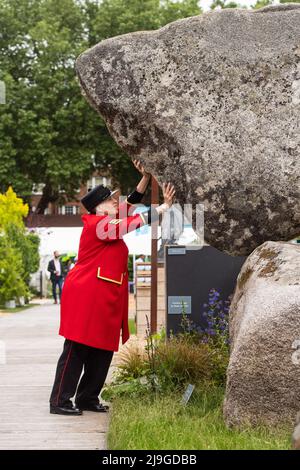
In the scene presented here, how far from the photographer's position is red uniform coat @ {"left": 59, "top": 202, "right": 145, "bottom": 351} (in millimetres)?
7004

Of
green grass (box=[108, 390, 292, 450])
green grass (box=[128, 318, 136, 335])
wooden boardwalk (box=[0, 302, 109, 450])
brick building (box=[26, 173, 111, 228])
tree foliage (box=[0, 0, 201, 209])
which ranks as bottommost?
green grass (box=[128, 318, 136, 335])

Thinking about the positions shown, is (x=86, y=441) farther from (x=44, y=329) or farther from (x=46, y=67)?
(x=46, y=67)

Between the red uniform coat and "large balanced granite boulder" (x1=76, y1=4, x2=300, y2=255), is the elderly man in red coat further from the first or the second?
"large balanced granite boulder" (x1=76, y1=4, x2=300, y2=255)

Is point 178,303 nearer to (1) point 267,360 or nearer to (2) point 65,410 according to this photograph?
(2) point 65,410

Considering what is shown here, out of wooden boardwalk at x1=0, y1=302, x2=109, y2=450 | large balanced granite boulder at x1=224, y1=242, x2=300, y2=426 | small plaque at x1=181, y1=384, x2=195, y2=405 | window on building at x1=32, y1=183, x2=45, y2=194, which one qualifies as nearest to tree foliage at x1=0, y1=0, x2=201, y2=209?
window on building at x1=32, y1=183, x2=45, y2=194

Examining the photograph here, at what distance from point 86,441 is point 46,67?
3130 centimetres

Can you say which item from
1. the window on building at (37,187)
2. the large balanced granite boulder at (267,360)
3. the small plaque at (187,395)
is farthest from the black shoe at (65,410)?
the window on building at (37,187)

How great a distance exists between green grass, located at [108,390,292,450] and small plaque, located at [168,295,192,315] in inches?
101

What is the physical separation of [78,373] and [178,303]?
107 inches

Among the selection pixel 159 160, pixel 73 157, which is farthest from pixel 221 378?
pixel 73 157

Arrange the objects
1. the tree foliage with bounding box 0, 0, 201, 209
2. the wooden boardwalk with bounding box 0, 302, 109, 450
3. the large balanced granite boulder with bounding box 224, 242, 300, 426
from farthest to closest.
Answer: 1. the tree foliage with bounding box 0, 0, 201, 209
2. the wooden boardwalk with bounding box 0, 302, 109, 450
3. the large balanced granite boulder with bounding box 224, 242, 300, 426

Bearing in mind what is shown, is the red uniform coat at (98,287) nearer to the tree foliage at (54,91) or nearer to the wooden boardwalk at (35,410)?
the wooden boardwalk at (35,410)

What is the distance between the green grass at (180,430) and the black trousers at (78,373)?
334mm

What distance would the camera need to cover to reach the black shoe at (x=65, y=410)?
23.2ft
